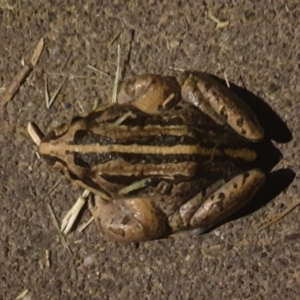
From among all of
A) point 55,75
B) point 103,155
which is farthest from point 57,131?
point 55,75

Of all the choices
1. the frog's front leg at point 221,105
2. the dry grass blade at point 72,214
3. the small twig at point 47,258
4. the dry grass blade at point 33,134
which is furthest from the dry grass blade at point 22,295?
the frog's front leg at point 221,105

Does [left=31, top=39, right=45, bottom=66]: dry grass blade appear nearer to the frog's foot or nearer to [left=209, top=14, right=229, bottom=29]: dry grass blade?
the frog's foot

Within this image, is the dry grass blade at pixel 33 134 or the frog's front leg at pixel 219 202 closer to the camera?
the frog's front leg at pixel 219 202

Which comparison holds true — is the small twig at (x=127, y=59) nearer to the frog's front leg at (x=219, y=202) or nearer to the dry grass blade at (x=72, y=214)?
the dry grass blade at (x=72, y=214)

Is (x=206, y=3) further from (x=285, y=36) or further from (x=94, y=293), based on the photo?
(x=94, y=293)

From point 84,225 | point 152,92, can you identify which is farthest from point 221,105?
point 84,225

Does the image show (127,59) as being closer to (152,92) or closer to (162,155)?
(152,92)

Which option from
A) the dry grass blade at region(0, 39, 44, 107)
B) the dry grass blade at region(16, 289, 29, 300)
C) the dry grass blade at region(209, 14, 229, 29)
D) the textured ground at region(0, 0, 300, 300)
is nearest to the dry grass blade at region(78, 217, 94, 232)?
the textured ground at region(0, 0, 300, 300)
